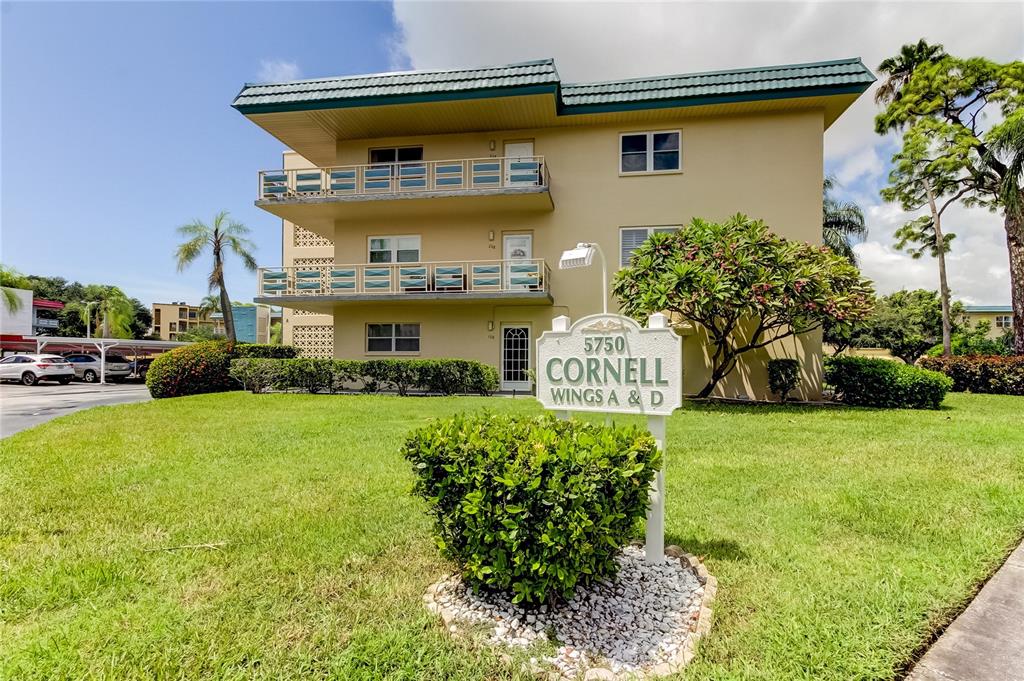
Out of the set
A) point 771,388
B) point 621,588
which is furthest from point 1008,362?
point 621,588

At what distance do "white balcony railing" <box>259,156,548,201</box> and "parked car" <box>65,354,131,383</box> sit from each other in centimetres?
1847

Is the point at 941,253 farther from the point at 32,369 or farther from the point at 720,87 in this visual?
the point at 32,369

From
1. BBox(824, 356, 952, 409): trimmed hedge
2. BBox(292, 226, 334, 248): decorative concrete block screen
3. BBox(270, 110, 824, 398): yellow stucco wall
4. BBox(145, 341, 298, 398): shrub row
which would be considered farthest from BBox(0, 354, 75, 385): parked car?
BBox(824, 356, 952, 409): trimmed hedge

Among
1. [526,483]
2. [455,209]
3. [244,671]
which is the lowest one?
[244,671]

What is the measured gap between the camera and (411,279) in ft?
53.2

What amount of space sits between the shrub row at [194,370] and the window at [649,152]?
46.8ft

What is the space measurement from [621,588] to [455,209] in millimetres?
15116

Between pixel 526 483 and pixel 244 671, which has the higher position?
pixel 526 483

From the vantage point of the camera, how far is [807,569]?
346 centimetres

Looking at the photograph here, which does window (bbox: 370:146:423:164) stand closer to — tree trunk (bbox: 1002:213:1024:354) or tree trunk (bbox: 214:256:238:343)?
tree trunk (bbox: 214:256:238:343)

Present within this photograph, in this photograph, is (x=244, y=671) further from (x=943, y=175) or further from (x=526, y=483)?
(x=943, y=175)

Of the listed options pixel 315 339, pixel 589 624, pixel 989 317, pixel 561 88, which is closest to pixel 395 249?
pixel 561 88

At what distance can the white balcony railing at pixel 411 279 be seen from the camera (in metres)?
15.6

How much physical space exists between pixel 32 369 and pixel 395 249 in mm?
21935
